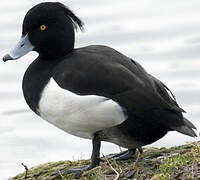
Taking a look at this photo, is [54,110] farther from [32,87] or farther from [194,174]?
[194,174]

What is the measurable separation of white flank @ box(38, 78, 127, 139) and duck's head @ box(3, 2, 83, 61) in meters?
0.55

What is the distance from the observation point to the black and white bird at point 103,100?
5363 mm

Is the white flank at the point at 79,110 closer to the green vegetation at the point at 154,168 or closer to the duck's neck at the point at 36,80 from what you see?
the duck's neck at the point at 36,80

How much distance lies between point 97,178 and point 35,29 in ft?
6.04

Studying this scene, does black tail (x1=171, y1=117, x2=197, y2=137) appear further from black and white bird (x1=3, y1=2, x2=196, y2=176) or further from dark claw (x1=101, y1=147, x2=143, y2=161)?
dark claw (x1=101, y1=147, x2=143, y2=161)

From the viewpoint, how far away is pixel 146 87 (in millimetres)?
5465

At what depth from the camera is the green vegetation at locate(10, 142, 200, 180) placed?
4621 mm

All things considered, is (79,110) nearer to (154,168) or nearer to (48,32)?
(154,168)

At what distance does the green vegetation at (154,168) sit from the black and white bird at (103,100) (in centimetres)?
17

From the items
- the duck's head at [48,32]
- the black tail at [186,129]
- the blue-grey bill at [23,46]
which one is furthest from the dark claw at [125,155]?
the blue-grey bill at [23,46]

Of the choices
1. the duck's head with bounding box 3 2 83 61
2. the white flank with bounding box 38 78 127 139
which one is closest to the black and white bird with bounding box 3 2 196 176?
the white flank with bounding box 38 78 127 139

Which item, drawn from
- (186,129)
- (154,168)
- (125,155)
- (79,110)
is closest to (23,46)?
(79,110)

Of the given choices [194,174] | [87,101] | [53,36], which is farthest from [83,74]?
[194,174]

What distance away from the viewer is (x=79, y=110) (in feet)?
17.7
